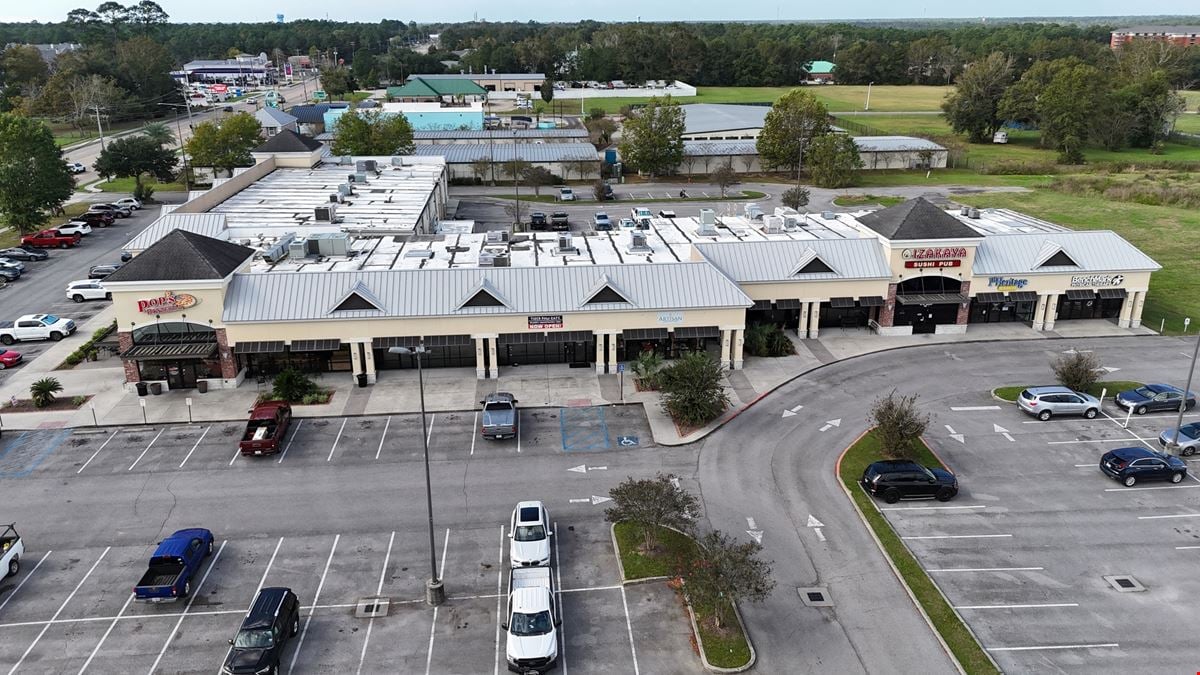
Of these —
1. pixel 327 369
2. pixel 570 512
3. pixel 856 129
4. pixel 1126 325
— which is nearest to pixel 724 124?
pixel 856 129

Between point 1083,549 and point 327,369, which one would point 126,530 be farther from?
point 1083,549

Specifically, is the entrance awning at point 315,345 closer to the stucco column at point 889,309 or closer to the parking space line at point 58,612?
the parking space line at point 58,612

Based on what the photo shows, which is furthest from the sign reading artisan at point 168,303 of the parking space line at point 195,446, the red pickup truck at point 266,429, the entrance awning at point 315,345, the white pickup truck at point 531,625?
the white pickup truck at point 531,625

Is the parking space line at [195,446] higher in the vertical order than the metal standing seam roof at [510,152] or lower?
lower

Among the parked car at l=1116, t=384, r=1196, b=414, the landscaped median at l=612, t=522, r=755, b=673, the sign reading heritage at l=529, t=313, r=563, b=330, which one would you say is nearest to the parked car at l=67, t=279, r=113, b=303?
the sign reading heritage at l=529, t=313, r=563, b=330

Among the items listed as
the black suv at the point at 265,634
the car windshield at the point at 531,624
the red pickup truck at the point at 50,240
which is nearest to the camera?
the black suv at the point at 265,634

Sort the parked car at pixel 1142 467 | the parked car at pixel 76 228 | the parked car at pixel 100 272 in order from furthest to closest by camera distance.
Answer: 1. the parked car at pixel 76 228
2. the parked car at pixel 100 272
3. the parked car at pixel 1142 467

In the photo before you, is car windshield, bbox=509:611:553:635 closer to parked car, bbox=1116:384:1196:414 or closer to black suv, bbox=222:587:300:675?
black suv, bbox=222:587:300:675

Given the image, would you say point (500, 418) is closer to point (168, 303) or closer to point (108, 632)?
point (108, 632)
